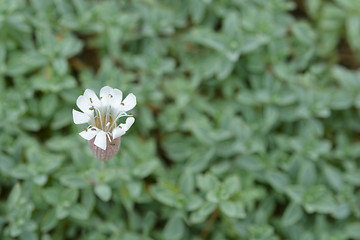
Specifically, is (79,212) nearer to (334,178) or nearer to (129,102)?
(129,102)

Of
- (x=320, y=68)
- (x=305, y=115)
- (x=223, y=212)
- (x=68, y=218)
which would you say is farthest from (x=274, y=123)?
(x=68, y=218)

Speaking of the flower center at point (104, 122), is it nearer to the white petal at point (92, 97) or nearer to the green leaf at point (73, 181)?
the white petal at point (92, 97)

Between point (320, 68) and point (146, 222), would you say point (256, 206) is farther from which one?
point (320, 68)

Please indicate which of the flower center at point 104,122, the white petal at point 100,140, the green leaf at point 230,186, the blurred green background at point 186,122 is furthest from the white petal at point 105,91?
the green leaf at point 230,186

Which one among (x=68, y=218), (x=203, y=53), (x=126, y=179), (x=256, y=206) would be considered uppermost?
(x=203, y=53)

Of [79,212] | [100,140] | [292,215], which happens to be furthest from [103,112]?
[292,215]

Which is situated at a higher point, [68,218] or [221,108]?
[221,108]

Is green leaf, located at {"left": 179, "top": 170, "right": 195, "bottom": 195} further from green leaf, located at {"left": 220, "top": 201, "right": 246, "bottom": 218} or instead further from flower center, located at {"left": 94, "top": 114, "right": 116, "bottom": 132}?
flower center, located at {"left": 94, "top": 114, "right": 116, "bottom": 132}
